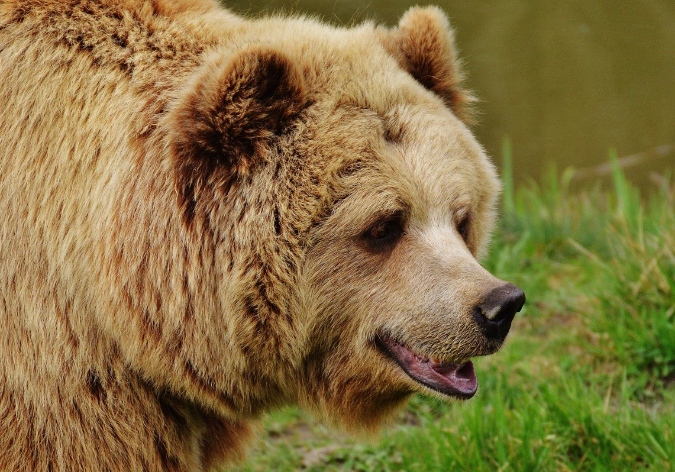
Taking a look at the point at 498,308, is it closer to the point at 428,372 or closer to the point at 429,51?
the point at 428,372

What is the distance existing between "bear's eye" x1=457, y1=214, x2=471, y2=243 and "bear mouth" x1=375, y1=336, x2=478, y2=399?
1.77 ft

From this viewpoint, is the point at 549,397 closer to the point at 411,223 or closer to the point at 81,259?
the point at 411,223

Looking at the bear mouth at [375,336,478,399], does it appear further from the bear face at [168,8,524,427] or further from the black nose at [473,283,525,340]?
the black nose at [473,283,525,340]

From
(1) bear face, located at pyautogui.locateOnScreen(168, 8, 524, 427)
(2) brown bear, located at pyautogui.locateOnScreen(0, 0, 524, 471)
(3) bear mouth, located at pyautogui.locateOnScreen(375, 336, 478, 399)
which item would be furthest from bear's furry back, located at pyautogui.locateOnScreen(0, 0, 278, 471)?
(3) bear mouth, located at pyautogui.locateOnScreen(375, 336, 478, 399)

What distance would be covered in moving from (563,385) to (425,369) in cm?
149

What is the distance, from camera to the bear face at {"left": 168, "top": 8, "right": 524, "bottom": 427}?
3027mm

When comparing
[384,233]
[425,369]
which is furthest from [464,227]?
[425,369]

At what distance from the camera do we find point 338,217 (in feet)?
10.1

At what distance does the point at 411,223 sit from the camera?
10.5ft

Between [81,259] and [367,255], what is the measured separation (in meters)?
1.03

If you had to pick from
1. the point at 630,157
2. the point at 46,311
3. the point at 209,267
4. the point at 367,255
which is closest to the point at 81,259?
the point at 46,311

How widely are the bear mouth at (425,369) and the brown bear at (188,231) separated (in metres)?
0.02

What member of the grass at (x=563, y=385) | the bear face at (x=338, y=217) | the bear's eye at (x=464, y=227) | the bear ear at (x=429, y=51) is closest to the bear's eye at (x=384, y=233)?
the bear face at (x=338, y=217)

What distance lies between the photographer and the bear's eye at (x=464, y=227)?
3445 mm
